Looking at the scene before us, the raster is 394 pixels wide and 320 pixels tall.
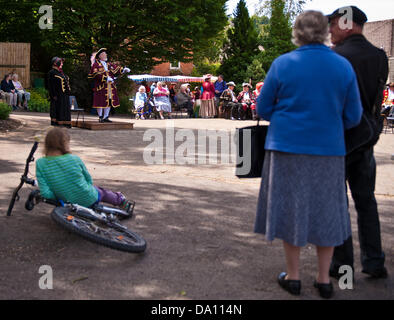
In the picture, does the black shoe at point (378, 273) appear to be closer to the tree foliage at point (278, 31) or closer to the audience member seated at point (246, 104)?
the audience member seated at point (246, 104)

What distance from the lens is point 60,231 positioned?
5070 millimetres

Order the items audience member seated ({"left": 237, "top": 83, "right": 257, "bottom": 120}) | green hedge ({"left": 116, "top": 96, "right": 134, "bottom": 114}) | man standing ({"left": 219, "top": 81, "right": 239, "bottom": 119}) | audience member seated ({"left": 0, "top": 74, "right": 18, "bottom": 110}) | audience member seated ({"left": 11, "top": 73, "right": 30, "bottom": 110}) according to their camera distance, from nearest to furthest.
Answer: audience member seated ({"left": 0, "top": 74, "right": 18, "bottom": 110}) < audience member seated ({"left": 11, "top": 73, "right": 30, "bottom": 110}) < audience member seated ({"left": 237, "top": 83, "right": 257, "bottom": 120}) < man standing ({"left": 219, "top": 81, "right": 239, "bottom": 119}) < green hedge ({"left": 116, "top": 96, "right": 134, "bottom": 114})

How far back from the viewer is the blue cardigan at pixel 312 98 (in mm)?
3441

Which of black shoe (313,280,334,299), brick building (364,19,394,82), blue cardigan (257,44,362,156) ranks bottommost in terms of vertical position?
black shoe (313,280,334,299)

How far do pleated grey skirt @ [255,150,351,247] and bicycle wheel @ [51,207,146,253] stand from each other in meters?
1.27

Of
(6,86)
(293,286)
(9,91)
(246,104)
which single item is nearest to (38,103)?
(9,91)

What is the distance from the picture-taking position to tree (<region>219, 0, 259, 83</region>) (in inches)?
1373

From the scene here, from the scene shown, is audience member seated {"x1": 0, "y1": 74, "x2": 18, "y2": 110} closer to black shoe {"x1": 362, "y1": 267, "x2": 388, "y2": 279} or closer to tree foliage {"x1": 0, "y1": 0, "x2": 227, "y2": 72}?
tree foliage {"x1": 0, "y1": 0, "x2": 227, "y2": 72}

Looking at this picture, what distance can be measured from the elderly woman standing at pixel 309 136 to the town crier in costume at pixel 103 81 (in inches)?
515

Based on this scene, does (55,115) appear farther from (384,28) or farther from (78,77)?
(384,28)

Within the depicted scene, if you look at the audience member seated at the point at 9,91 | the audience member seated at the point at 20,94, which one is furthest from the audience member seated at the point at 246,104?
the audience member seated at the point at 9,91

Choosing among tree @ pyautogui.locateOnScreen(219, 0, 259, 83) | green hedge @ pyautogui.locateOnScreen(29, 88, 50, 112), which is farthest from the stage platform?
tree @ pyautogui.locateOnScreen(219, 0, 259, 83)

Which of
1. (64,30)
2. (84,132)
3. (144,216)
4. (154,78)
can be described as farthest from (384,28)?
(144,216)

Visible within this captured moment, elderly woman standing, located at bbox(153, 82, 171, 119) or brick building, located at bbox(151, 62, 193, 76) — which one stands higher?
brick building, located at bbox(151, 62, 193, 76)
